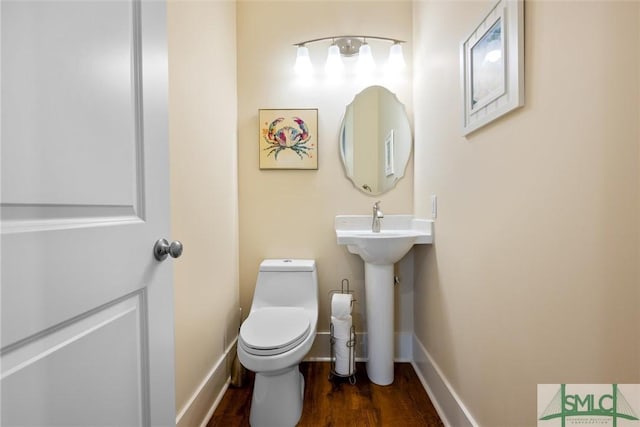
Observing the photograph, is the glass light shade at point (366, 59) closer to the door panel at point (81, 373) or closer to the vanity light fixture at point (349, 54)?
the vanity light fixture at point (349, 54)

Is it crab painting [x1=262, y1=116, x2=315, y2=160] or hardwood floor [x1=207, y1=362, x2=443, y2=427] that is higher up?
crab painting [x1=262, y1=116, x2=315, y2=160]

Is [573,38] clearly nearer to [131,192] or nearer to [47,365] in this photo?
[131,192]

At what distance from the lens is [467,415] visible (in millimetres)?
1221

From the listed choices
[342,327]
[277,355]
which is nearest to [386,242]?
[342,327]

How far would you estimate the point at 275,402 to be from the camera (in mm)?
1437

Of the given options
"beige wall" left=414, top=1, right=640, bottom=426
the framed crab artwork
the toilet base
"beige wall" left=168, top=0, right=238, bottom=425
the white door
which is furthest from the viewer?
the framed crab artwork

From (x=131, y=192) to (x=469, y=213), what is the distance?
1.19m

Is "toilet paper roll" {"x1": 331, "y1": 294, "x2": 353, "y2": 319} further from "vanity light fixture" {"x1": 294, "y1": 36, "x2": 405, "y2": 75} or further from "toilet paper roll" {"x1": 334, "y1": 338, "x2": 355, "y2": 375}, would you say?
"vanity light fixture" {"x1": 294, "y1": 36, "x2": 405, "y2": 75}

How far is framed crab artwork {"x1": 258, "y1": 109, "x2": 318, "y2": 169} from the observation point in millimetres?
2051

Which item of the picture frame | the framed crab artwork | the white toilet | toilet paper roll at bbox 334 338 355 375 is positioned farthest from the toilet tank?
the picture frame

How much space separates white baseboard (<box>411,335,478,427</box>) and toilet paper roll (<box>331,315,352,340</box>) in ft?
1.58

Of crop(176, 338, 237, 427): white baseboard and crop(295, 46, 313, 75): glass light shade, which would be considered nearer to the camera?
crop(176, 338, 237, 427): white baseboard

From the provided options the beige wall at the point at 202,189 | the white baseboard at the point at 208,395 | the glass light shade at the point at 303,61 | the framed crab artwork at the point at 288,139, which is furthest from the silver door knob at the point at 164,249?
the glass light shade at the point at 303,61

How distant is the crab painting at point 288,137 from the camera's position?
6.73 ft
